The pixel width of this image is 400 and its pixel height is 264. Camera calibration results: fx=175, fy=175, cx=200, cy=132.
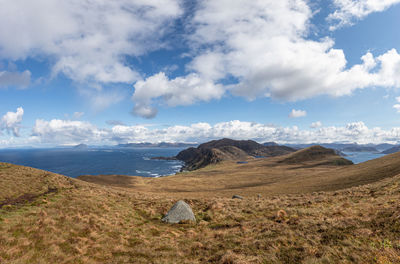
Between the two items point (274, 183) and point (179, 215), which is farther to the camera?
point (274, 183)

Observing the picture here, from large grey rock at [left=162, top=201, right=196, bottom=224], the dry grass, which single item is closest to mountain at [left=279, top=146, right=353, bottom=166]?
the dry grass

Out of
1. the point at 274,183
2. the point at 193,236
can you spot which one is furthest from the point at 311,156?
the point at 193,236

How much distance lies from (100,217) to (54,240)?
5.30m

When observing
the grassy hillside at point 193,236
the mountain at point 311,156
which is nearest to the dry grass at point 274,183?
the grassy hillside at point 193,236

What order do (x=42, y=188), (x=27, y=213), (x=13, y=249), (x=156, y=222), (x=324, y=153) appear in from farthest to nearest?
1. (x=324, y=153)
2. (x=42, y=188)
3. (x=156, y=222)
4. (x=27, y=213)
5. (x=13, y=249)

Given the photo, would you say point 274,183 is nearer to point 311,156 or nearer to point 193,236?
point 193,236

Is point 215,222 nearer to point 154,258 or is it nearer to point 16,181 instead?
point 154,258

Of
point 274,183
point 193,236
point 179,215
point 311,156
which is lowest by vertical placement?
point 274,183

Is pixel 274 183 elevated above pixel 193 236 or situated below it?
below

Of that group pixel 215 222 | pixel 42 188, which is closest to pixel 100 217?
pixel 215 222

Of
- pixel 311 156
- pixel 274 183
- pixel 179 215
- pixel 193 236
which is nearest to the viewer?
pixel 193 236

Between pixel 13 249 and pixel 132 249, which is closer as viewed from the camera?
pixel 13 249

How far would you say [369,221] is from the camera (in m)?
10.7

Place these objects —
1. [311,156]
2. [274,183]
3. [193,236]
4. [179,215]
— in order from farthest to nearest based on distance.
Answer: [311,156] → [274,183] → [179,215] → [193,236]
